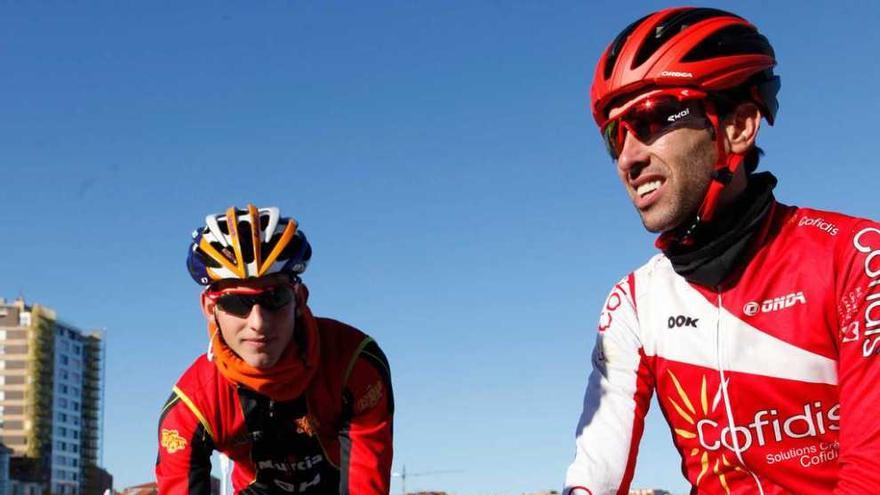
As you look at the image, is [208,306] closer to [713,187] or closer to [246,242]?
[246,242]

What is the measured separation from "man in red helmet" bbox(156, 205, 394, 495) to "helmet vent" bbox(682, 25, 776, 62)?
405 centimetres

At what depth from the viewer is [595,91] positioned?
5441 mm

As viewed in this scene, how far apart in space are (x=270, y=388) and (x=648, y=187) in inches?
156

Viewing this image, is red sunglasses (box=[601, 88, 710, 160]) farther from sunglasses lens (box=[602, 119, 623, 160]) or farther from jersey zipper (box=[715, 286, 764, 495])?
jersey zipper (box=[715, 286, 764, 495])

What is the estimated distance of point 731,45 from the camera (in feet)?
17.2

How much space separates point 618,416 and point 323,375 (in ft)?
11.9

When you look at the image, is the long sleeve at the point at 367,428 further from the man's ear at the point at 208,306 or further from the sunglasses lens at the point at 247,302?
the man's ear at the point at 208,306

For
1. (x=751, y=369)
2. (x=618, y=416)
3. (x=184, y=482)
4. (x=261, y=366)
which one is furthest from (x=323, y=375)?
(x=751, y=369)

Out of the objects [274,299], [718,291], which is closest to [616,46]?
[718,291]

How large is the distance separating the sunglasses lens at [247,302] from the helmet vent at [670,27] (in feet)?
12.5

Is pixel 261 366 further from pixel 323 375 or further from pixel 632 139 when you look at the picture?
pixel 632 139

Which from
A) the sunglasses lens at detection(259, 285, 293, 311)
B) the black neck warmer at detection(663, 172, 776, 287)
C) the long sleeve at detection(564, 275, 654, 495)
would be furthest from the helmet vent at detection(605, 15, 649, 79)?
the sunglasses lens at detection(259, 285, 293, 311)

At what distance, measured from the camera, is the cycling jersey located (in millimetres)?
8141

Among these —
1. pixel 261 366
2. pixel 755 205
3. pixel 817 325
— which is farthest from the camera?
pixel 261 366
